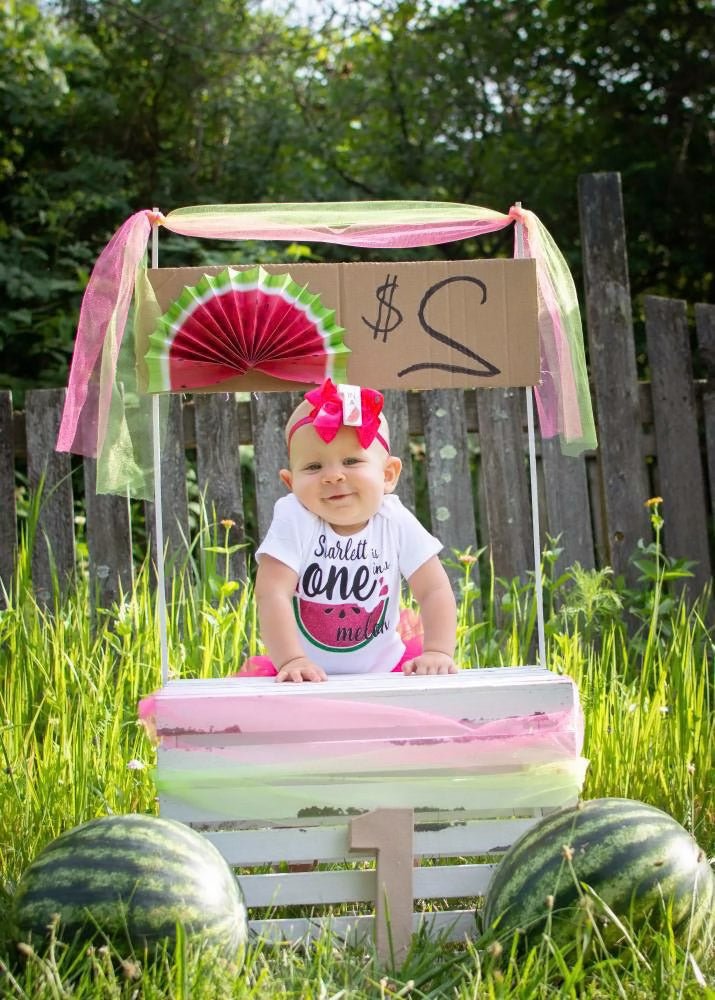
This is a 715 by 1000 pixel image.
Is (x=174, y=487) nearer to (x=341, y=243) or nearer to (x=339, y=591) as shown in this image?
(x=339, y=591)

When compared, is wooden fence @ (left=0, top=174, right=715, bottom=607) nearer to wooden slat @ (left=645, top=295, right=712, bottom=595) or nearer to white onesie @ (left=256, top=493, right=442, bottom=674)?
wooden slat @ (left=645, top=295, right=712, bottom=595)

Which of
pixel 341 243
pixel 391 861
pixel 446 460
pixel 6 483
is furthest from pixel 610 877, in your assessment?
pixel 6 483

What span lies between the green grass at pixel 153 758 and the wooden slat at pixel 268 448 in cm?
31

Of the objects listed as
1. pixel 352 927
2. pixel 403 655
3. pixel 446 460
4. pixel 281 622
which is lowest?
pixel 352 927

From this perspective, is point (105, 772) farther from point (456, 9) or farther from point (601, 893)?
point (456, 9)

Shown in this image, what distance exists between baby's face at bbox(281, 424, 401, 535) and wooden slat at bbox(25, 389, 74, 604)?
2058 mm

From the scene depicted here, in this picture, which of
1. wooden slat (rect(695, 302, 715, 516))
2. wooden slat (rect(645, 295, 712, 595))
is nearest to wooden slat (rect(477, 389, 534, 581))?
wooden slat (rect(645, 295, 712, 595))

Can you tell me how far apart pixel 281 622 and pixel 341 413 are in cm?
51

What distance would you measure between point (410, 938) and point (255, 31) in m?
9.68

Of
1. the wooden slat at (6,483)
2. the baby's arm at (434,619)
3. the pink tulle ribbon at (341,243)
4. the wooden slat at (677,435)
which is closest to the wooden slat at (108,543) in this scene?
the wooden slat at (6,483)

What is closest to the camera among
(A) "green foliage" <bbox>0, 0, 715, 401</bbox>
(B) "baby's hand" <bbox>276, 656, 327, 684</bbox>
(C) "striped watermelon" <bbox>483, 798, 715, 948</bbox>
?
(C) "striped watermelon" <bbox>483, 798, 715, 948</bbox>

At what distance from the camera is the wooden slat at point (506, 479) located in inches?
188

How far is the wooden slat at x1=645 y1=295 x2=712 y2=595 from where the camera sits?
191 inches

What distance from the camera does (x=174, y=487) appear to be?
4.64 m
